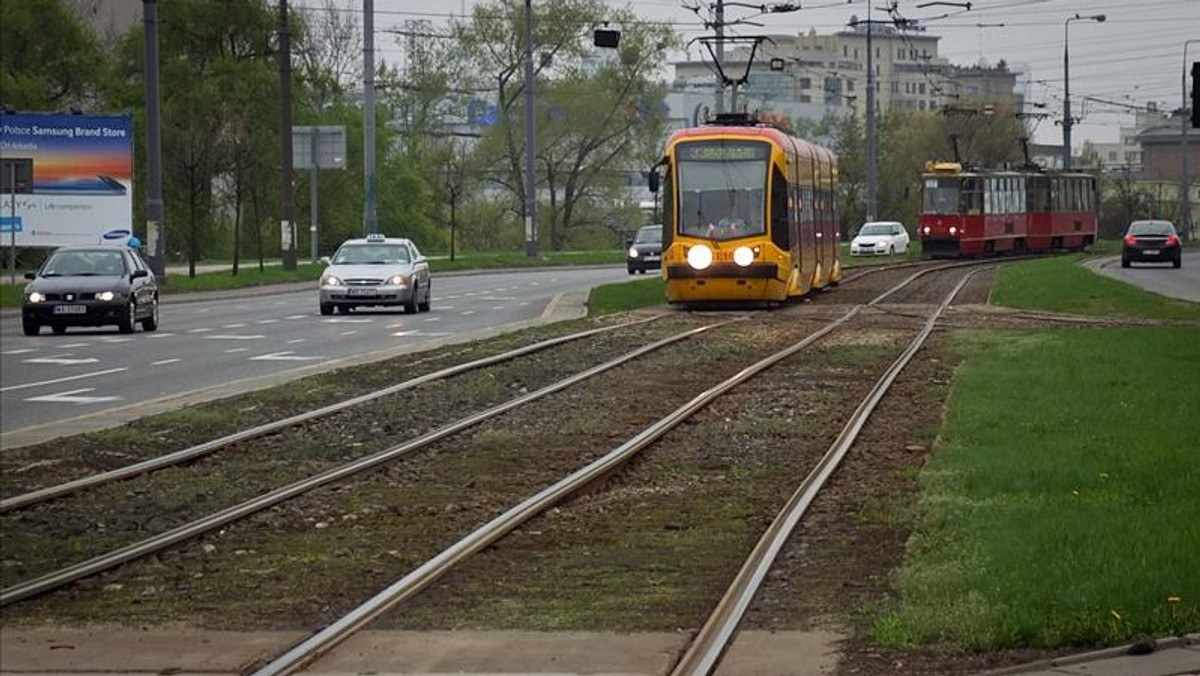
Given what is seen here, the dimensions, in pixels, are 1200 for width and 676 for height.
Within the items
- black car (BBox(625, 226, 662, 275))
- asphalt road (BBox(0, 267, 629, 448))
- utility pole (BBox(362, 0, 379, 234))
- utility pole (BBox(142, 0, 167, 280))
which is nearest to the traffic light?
asphalt road (BBox(0, 267, 629, 448))

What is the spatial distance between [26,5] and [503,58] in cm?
7958

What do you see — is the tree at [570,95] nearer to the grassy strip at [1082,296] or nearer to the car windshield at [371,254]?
the grassy strip at [1082,296]

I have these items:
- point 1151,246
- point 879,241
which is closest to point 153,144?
point 1151,246

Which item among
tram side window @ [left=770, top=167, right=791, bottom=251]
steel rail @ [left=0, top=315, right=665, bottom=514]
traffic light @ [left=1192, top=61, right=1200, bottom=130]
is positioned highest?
traffic light @ [left=1192, top=61, right=1200, bottom=130]

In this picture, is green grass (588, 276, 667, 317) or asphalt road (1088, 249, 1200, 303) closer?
green grass (588, 276, 667, 317)

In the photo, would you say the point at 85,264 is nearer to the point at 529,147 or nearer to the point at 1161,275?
the point at 1161,275

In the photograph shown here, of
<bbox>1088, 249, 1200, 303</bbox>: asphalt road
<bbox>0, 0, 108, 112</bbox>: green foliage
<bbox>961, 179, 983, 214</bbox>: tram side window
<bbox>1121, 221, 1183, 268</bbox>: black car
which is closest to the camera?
<bbox>0, 0, 108, 112</bbox>: green foliage

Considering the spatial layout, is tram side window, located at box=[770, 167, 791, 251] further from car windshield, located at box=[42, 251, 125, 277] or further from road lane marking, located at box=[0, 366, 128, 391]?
road lane marking, located at box=[0, 366, 128, 391]

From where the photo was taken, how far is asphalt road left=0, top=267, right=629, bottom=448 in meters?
21.8

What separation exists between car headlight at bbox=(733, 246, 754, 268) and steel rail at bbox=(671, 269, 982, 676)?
18917 millimetres

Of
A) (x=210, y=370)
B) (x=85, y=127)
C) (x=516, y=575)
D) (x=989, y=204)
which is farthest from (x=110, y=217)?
(x=516, y=575)

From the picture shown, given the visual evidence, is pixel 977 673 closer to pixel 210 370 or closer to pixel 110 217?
pixel 210 370

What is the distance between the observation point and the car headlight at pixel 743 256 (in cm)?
3856

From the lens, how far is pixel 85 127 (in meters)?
60.8
